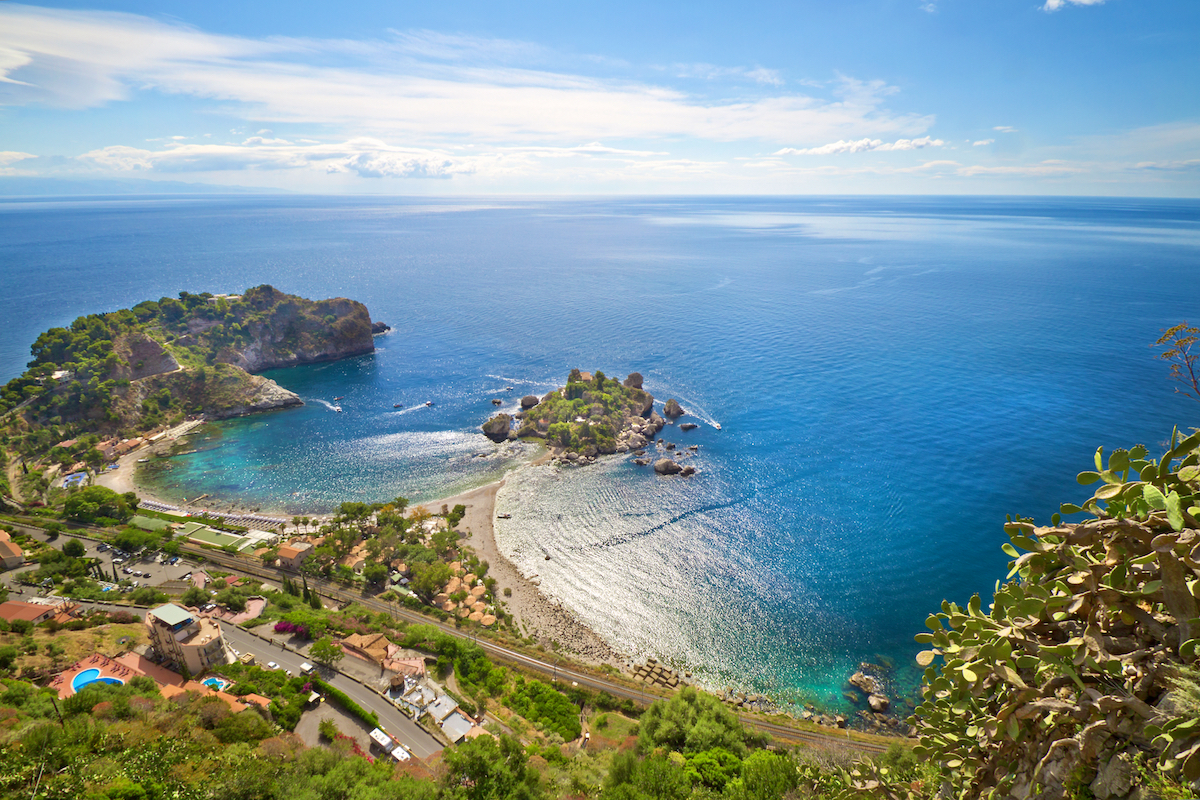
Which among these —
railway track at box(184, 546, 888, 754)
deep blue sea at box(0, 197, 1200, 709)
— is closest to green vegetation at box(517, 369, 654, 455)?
deep blue sea at box(0, 197, 1200, 709)

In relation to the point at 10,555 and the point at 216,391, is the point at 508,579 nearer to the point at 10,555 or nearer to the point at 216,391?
the point at 10,555

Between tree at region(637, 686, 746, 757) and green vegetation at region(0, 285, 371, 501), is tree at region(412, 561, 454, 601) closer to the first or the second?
tree at region(637, 686, 746, 757)

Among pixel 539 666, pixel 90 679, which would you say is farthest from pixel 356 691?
pixel 90 679

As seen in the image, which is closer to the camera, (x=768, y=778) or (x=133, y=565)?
(x=768, y=778)

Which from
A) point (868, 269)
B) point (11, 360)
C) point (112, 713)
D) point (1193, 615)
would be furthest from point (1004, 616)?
point (868, 269)

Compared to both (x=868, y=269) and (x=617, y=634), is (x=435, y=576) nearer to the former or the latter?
(x=617, y=634)

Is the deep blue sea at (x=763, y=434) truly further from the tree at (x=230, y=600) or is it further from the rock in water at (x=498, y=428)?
the tree at (x=230, y=600)

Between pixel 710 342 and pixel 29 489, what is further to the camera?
pixel 710 342
